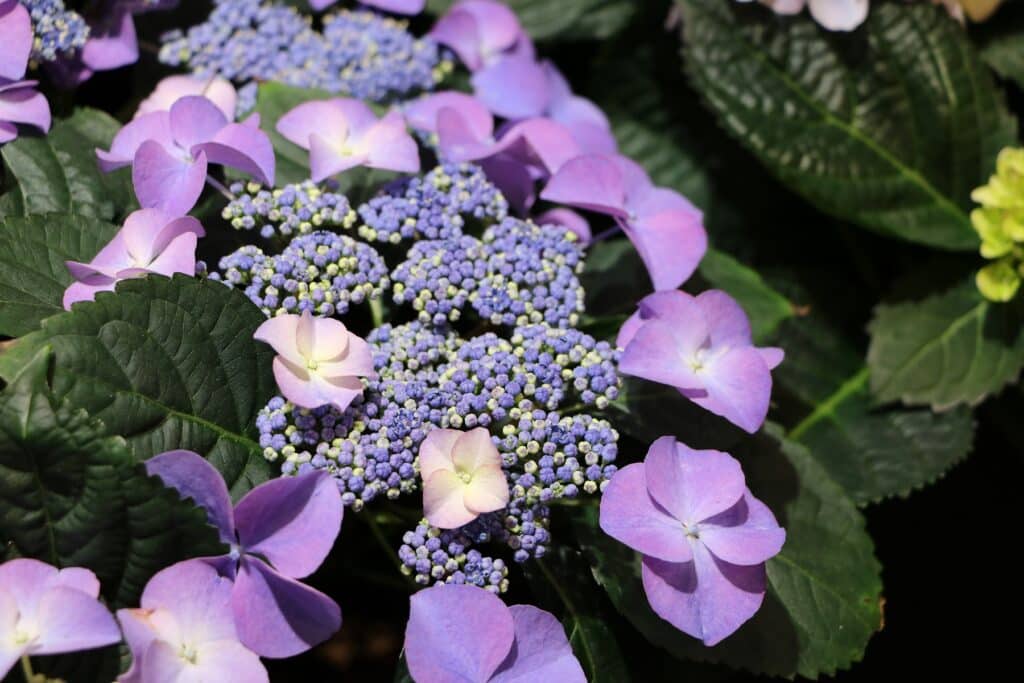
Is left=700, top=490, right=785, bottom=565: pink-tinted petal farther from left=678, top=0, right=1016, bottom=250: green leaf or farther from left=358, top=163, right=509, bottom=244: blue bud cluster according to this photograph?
left=678, top=0, right=1016, bottom=250: green leaf

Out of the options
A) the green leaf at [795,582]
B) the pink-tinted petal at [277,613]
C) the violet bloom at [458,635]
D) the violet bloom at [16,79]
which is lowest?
the green leaf at [795,582]

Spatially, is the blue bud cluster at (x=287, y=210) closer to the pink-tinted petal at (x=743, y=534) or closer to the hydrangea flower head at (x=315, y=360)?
the hydrangea flower head at (x=315, y=360)

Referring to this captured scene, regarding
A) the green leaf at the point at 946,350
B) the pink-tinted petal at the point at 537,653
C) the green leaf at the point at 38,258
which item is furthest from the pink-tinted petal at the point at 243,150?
the green leaf at the point at 946,350

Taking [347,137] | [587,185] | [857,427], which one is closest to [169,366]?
[347,137]

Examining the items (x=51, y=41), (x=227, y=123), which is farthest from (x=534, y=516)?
(x=51, y=41)

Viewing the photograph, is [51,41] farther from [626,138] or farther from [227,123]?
[626,138]

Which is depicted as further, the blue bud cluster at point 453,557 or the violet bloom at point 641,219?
the violet bloom at point 641,219

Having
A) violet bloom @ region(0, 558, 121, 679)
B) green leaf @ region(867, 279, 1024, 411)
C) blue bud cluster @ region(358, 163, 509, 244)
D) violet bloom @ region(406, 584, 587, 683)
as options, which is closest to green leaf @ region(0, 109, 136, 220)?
blue bud cluster @ region(358, 163, 509, 244)
